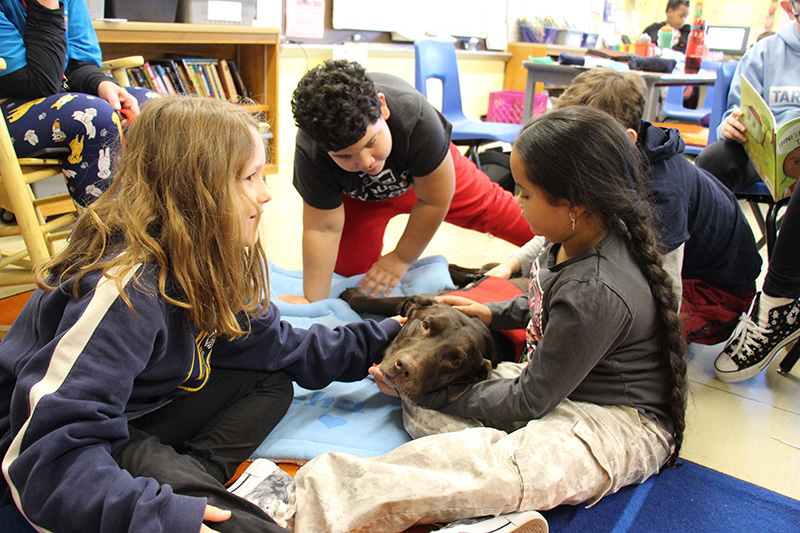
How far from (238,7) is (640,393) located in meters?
3.71

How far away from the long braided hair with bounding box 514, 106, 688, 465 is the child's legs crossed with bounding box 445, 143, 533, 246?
133 centimetres

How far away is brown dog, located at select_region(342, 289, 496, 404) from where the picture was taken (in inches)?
59.0

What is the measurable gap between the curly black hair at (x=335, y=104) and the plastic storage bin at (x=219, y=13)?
2492 mm

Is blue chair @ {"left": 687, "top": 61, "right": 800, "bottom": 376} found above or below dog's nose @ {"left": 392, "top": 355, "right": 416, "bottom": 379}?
above

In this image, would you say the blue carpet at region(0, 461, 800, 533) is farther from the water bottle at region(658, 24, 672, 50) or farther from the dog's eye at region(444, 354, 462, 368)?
the water bottle at region(658, 24, 672, 50)

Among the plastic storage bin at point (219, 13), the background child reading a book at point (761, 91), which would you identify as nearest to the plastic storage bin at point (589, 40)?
the plastic storage bin at point (219, 13)

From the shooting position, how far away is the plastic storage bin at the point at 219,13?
Result: 379cm

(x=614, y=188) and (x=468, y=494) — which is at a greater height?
(x=614, y=188)

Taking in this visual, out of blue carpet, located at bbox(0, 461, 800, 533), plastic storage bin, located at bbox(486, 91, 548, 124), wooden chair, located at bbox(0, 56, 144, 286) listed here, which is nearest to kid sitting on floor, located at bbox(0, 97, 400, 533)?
wooden chair, located at bbox(0, 56, 144, 286)

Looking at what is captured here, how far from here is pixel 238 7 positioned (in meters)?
3.98

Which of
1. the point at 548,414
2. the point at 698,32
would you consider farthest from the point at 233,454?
the point at 698,32

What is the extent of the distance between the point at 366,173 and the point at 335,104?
19.2 inches

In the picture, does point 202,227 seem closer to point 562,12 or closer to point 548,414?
point 548,414

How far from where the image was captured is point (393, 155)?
2.18 meters
